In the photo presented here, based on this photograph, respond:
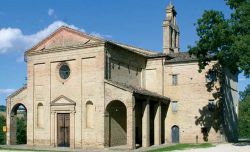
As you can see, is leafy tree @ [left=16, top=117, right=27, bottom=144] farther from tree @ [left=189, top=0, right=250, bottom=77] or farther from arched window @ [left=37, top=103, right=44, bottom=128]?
tree @ [left=189, top=0, right=250, bottom=77]

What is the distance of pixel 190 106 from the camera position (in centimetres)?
3791

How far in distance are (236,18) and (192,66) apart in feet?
29.4

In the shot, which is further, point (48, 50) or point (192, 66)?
point (192, 66)

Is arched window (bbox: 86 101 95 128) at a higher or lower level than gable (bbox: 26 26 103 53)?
lower

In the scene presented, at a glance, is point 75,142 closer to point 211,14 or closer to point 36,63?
point 36,63

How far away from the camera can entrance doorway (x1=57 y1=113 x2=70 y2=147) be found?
33906 mm

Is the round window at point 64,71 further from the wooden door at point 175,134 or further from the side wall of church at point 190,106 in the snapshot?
the wooden door at point 175,134

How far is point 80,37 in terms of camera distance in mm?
33938

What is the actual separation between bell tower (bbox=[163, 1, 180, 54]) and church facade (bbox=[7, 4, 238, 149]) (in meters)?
4.79

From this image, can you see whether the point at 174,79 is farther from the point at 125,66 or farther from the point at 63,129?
the point at 63,129

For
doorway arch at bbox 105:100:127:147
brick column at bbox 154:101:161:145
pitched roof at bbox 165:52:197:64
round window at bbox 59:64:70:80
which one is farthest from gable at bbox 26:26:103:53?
pitched roof at bbox 165:52:197:64

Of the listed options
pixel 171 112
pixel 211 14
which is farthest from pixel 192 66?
pixel 211 14

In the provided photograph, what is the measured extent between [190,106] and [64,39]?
44.0 feet

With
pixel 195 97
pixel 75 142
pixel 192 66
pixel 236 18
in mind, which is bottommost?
pixel 75 142
